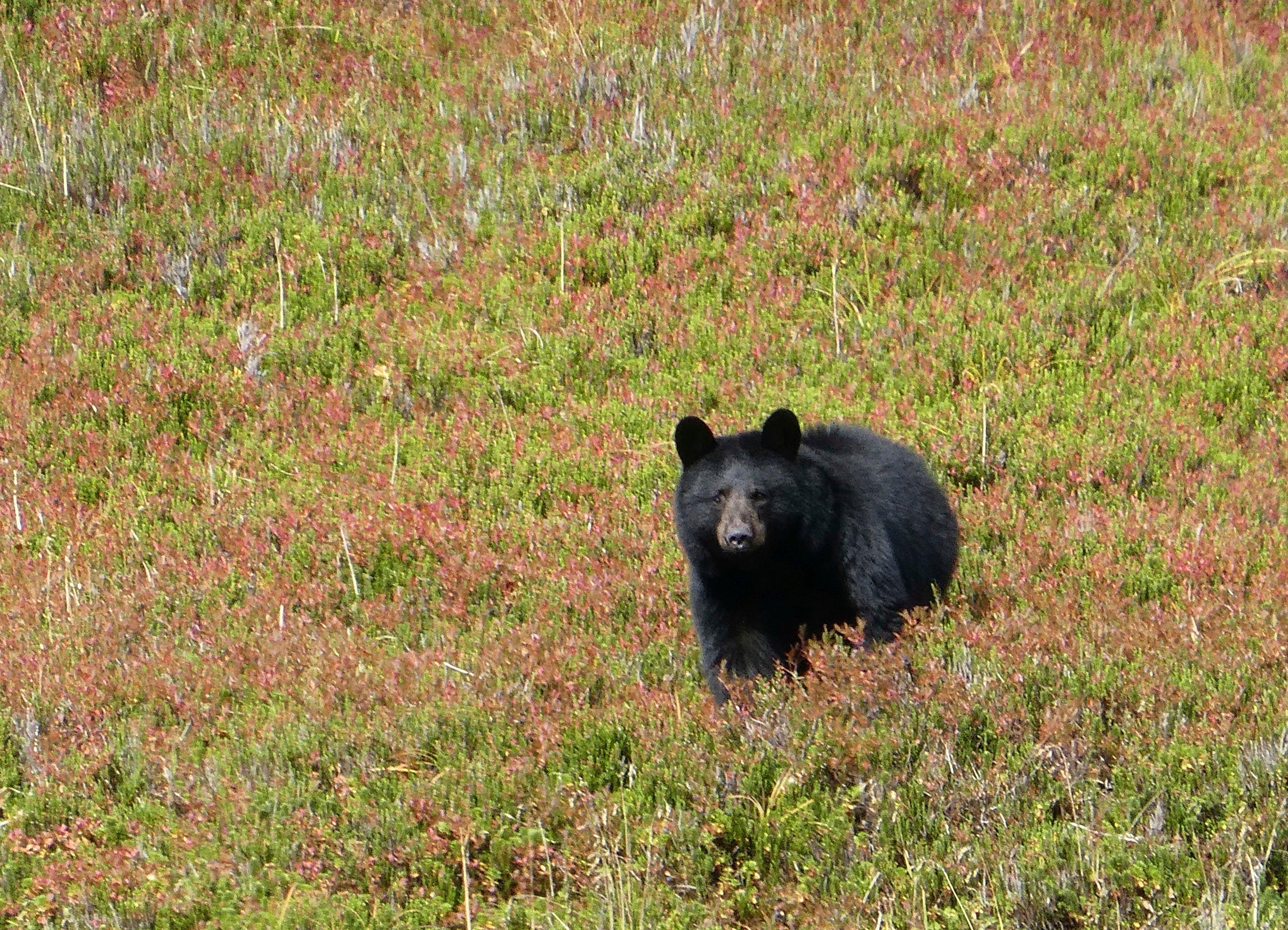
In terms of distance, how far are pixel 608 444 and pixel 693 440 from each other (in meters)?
1.96

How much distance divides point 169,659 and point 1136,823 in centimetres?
370

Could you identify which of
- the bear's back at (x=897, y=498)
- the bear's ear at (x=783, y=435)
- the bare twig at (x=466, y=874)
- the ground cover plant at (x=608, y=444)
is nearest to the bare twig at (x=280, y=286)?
the ground cover plant at (x=608, y=444)

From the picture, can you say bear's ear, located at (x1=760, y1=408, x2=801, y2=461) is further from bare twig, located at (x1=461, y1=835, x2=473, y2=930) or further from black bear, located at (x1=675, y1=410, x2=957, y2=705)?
bare twig, located at (x1=461, y1=835, x2=473, y2=930)

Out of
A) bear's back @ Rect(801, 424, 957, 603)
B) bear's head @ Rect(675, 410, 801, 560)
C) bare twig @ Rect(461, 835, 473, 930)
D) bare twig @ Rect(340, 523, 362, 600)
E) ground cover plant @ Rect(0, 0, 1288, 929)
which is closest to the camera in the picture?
bare twig @ Rect(461, 835, 473, 930)

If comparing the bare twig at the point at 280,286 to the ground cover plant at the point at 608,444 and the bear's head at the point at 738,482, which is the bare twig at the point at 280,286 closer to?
the ground cover plant at the point at 608,444

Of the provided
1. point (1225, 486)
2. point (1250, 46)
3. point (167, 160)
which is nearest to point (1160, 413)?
point (1225, 486)

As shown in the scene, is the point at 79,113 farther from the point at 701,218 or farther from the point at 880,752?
the point at 880,752

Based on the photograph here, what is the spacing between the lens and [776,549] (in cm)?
592

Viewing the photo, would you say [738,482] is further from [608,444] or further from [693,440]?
[608,444]

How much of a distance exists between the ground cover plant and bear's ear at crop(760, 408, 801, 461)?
88 cm

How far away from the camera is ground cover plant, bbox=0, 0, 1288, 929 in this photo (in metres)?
4.57

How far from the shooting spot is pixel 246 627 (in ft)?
21.1

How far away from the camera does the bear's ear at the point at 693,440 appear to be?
5.88m

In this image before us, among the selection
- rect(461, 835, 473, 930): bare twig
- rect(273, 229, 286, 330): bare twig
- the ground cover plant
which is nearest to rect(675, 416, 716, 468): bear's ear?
the ground cover plant
